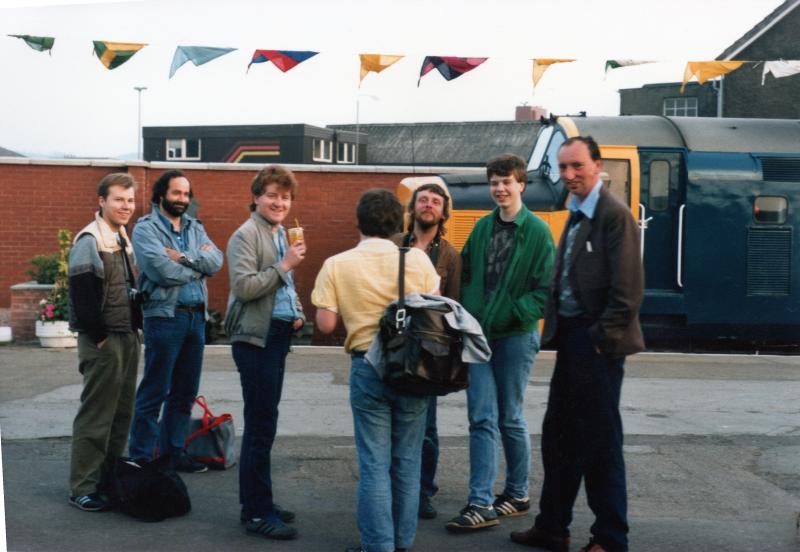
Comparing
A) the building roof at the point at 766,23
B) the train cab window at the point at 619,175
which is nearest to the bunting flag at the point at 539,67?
the train cab window at the point at 619,175

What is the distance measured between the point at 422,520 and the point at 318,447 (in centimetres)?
178

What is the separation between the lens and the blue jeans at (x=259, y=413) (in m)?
4.96

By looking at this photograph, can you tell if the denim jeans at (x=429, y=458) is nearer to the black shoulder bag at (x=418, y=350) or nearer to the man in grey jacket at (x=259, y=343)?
the man in grey jacket at (x=259, y=343)

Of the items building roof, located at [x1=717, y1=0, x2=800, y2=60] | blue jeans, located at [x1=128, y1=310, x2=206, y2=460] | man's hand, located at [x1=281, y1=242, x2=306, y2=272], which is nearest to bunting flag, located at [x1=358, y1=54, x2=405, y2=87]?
blue jeans, located at [x1=128, y1=310, x2=206, y2=460]

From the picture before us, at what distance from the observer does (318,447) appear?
6.99 m

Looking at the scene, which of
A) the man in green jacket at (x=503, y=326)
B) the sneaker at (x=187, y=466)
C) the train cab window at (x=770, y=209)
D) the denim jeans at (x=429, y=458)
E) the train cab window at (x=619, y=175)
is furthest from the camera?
the train cab window at (x=770, y=209)

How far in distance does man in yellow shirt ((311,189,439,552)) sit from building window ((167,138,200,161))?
4376 cm

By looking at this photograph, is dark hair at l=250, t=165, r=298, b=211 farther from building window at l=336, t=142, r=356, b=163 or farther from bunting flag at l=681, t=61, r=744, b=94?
building window at l=336, t=142, r=356, b=163

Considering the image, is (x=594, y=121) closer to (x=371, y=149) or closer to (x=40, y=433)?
(x=40, y=433)

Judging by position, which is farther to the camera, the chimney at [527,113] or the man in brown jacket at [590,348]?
the chimney at [527,113]

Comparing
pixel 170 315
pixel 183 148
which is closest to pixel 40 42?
pixel 170 315

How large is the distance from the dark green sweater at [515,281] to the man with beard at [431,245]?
0.35 feet

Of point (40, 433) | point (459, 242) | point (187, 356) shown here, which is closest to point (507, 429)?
point (187, 356)

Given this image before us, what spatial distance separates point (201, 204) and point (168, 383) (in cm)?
1039
